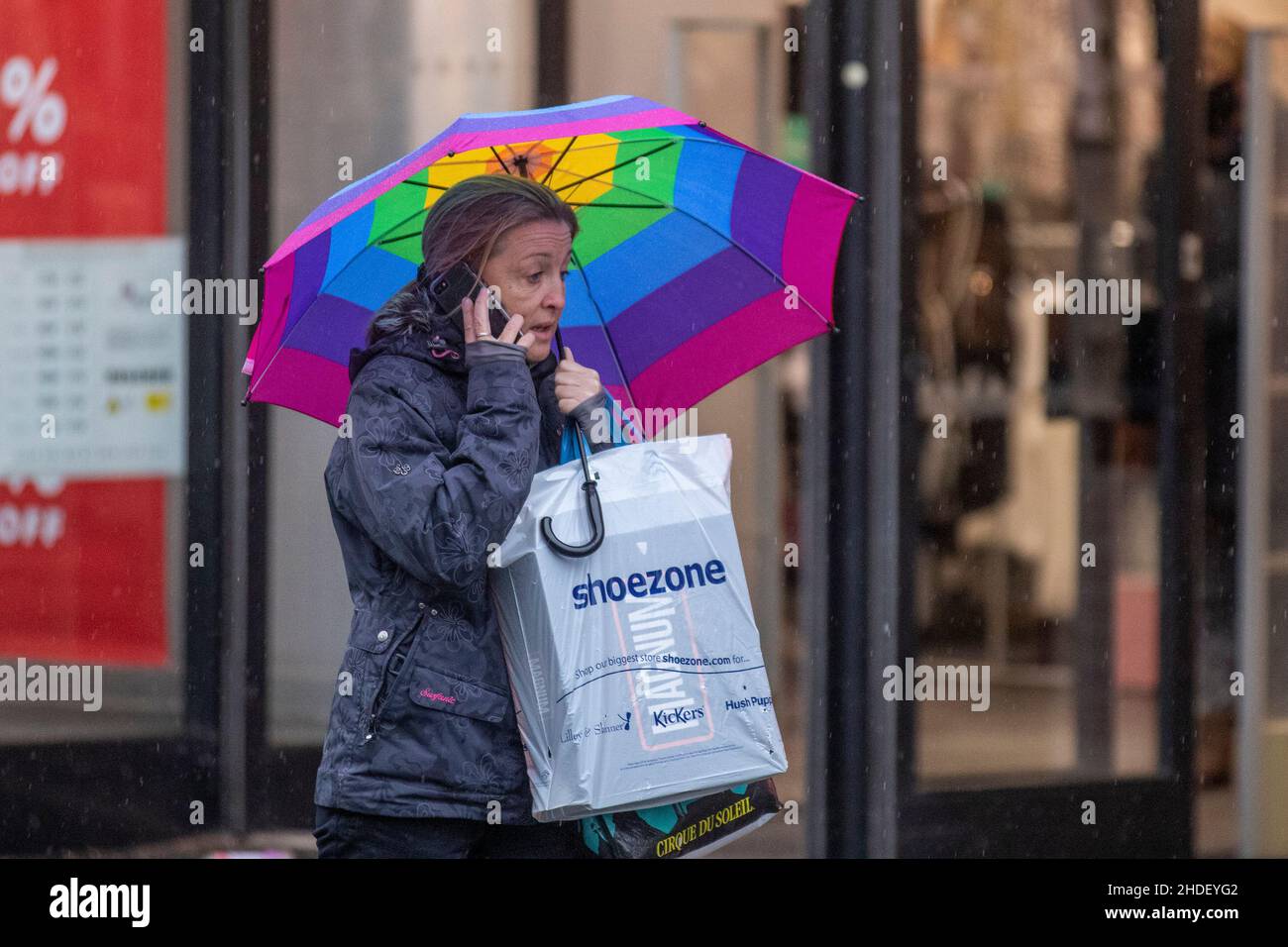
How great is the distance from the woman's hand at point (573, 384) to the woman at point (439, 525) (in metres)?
0.08

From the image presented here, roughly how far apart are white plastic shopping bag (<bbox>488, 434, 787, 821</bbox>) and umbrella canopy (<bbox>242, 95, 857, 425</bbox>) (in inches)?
17.7

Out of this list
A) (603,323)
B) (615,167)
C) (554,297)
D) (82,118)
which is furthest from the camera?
(82,118)

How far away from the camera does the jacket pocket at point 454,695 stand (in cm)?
275

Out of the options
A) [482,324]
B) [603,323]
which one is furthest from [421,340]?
[603,323]

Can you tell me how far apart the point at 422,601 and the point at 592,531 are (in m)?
0.31

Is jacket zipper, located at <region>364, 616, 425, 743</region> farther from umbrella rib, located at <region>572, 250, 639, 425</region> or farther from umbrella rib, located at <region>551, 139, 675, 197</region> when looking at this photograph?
umbrella rib, located at <region>551, 139, 675, 197</region>

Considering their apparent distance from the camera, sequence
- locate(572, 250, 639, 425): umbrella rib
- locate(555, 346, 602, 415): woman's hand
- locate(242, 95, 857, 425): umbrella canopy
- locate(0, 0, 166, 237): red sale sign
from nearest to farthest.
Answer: locate(555, 346, 602, 415): woman's hand
locate(242, 95, 857, 425): umbrella canopy
locate(572, 250, 639, 425): umbrella rib
locate(0, 0, 166, 237): red sale sign

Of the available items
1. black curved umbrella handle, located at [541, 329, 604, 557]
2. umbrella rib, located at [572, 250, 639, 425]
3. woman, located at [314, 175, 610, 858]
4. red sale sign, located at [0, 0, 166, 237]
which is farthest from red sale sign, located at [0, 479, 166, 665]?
black curved umbrella handle, located at [541, 329, 604, 557]

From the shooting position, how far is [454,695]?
276cm

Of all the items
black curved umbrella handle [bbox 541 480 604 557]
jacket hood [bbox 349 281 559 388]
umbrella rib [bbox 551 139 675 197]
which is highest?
umbrella rib [bbox 551 139 675 197]

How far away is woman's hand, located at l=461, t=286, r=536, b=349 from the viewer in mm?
2811

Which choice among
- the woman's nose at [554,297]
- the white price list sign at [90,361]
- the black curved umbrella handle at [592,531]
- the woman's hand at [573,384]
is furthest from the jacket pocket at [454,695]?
the white price list sign at [90,361]

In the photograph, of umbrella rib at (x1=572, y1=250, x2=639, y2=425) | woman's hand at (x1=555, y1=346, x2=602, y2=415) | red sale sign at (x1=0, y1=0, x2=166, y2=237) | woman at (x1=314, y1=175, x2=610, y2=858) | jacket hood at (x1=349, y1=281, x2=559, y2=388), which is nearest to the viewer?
woman at (x1=314, y1=175, x2=610, y2=858)

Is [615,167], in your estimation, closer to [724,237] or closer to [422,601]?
[724,237]
